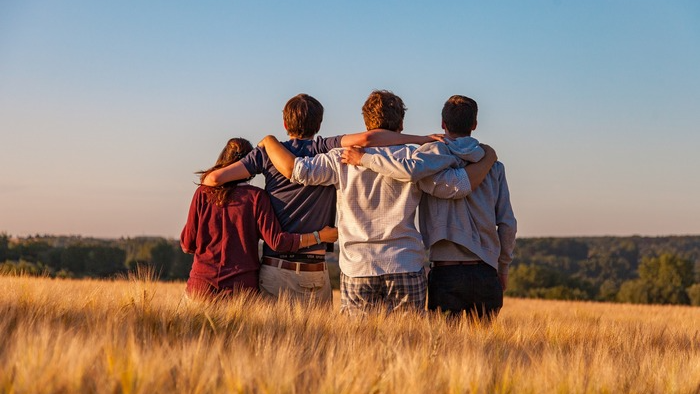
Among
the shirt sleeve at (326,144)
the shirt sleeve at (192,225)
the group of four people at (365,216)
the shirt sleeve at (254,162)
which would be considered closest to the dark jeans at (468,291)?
the group of four people at (365,216)

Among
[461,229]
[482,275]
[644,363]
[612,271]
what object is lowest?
[612,271]

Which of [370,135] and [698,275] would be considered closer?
[370,135]

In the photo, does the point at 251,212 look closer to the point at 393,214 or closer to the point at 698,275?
the point at 393,214

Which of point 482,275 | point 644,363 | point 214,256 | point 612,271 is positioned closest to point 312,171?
point 214,256

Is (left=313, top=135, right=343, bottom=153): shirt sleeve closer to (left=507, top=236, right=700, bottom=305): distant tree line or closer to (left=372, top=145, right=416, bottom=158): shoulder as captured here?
(left=372, top=145, right=416, bottom=158): shoulder

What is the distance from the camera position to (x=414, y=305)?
5930mm

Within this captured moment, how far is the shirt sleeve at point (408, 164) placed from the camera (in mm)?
5699

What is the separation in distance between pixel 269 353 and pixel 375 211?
2308 millimetres

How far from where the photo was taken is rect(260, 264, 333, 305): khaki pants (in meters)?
6.20

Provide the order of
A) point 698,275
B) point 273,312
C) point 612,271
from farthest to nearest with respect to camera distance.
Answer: point 612,271
point 698,275
point 273,312

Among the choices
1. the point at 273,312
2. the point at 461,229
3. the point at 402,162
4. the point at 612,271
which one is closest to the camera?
the point at 273,312

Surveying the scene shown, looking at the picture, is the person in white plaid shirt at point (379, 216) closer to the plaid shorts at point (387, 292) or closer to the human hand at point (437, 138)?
the plaid shorts at point (387, 292)

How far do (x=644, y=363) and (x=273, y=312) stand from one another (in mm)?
2445

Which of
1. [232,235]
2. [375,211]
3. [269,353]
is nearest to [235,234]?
[232,235]
